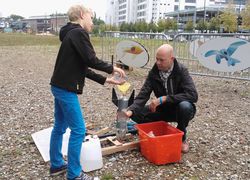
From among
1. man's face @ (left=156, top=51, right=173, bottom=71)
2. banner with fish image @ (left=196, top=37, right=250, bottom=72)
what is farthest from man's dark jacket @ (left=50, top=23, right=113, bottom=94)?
banner with fish image @ (left=196, top=37, right=250, bottom=72)

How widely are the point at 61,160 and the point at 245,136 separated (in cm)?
291

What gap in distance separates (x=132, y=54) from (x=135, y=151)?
5433 mm

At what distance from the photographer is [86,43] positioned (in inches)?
118

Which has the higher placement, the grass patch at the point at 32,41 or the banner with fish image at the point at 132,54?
the grass patch at the point at 32,41

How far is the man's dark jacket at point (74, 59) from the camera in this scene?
2.99 m

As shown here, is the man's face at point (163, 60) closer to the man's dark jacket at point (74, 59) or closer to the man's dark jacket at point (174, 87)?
the man's dark jacket at point (174, 87)

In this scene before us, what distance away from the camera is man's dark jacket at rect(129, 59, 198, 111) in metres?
4.00

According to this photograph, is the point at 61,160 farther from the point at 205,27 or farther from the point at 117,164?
the point at 205,27

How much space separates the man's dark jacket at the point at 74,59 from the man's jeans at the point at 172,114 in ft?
4.11

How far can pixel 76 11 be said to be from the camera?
307cm

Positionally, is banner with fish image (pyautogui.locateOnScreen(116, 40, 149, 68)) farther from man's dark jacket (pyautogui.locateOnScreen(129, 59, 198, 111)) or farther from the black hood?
the black hood

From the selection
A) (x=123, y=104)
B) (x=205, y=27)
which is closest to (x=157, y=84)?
(x=123, y=104)

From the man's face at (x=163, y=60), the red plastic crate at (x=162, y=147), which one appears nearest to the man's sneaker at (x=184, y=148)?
the red plastic crate at (x=162, y=147)

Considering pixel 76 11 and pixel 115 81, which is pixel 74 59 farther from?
pixel 115 81
